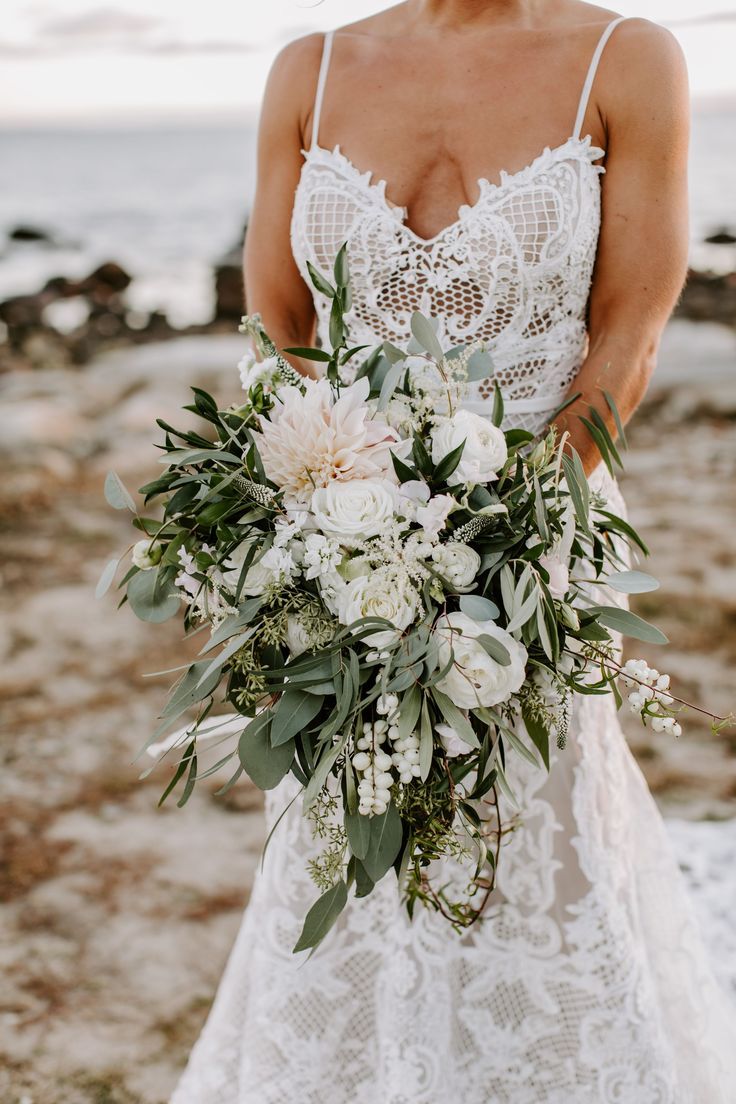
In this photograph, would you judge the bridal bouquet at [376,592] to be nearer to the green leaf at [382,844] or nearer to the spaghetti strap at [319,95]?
the green leaf at [382,844]

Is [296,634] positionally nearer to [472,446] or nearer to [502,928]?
[472,446]

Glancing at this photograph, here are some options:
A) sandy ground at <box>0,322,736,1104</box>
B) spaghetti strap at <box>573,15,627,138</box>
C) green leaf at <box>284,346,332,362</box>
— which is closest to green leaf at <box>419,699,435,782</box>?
sandy ground at <box>0,322,736,1104</box>

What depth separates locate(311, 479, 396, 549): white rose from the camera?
1.23 m

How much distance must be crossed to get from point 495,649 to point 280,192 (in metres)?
1.38

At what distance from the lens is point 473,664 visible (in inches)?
48.3

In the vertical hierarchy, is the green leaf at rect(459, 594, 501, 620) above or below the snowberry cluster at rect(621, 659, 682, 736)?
above

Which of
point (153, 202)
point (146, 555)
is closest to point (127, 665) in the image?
point (146, 555)

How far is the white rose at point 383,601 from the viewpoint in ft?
4.02

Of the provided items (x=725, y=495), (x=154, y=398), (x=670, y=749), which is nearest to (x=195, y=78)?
(x=154, y=398)

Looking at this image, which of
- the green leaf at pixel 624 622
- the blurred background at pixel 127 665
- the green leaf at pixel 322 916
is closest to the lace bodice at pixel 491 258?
the blurred background at pixel 127 665

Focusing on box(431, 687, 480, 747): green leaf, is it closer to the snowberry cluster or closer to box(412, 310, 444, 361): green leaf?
the snowberry cluster

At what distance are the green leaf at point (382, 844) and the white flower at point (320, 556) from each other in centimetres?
37

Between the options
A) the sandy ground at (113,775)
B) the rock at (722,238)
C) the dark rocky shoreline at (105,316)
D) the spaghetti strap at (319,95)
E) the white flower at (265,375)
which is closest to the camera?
the white flower at (265,375)

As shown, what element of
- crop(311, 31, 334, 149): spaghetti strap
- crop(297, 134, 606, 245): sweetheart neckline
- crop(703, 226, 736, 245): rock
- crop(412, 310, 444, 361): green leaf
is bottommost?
crop(703, 226, 736, 245): rock
